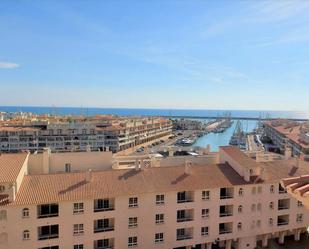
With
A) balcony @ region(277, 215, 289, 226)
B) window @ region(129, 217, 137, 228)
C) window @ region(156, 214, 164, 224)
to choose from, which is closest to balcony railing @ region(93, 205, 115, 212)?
window @ region(129, 217, 137, 228)

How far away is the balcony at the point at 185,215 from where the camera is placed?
32.2m

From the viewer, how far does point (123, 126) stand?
12706cm

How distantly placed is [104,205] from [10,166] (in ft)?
28.7

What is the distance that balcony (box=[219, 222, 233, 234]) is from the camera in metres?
33.5

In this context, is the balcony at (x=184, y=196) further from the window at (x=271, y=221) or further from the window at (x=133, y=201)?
the window at (x=271, y=221)

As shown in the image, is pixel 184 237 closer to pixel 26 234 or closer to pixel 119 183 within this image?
pixel 119 183

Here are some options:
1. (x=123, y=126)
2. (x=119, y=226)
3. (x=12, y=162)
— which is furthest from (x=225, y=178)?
(x=123, y=126)

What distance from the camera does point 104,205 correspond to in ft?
98.2

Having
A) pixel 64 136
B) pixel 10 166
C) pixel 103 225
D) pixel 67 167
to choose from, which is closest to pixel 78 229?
pixel 103 225

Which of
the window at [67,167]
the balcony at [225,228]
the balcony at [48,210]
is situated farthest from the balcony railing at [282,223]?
the window at [67,167]

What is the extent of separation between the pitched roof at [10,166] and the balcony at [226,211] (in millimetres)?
19355

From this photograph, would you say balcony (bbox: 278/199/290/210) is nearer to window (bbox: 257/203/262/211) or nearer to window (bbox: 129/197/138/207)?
window (bbox: 257/203/262/211)

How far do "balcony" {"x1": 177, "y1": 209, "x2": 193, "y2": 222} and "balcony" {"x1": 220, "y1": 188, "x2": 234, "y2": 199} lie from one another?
11.6ft

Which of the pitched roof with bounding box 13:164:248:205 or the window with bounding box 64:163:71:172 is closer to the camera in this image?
the pitched roof with bounding box 13:164:248:205
